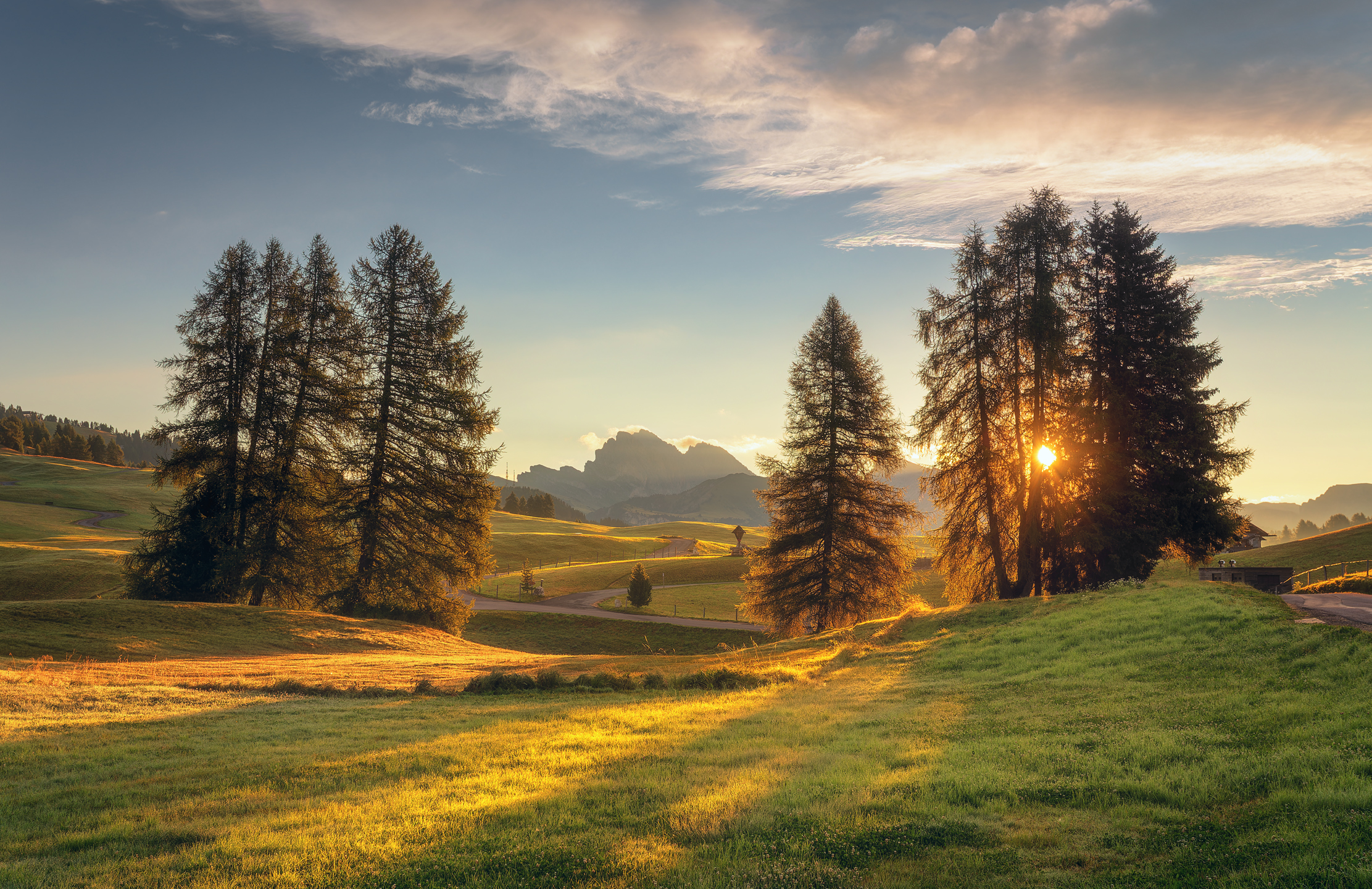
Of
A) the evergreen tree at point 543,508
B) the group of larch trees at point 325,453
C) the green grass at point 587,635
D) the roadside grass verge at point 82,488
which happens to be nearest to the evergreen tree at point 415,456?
the group of larch trees at point 325,453

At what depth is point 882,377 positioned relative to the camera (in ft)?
112

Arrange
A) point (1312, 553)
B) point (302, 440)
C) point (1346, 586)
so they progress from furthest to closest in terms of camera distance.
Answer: point (1312, 553)
point (302, 440)
point (1346, 586)

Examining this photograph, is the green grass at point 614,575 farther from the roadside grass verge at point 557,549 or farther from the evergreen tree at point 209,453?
the evergreen tree at point 209,453

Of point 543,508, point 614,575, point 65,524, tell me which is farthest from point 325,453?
point 543,508

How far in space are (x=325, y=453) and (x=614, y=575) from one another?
44.6 metres

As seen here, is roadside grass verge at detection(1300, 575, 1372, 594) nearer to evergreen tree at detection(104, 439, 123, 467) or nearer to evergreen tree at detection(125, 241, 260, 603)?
evergreen tree at detection(125, 241, 260, 603)

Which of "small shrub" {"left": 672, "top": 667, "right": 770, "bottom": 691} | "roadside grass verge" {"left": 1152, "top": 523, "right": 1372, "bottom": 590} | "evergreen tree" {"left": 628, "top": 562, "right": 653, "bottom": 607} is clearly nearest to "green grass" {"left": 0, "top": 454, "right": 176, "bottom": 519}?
"evergreen tree" {"left": 628, "top": 562, "right": 653, "bottom": 607}

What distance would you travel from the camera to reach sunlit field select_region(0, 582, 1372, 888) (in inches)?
230

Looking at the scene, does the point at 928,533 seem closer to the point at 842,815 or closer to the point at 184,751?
the point at 842,815

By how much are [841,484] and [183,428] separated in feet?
99.0

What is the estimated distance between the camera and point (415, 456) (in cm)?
3284

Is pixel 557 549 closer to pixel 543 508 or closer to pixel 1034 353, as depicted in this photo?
pixel 543 508

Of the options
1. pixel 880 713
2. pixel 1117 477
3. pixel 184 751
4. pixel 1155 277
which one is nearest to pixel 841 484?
pixel 1117 477

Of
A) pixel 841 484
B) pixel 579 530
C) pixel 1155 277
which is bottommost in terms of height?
→ pixel 579 530
